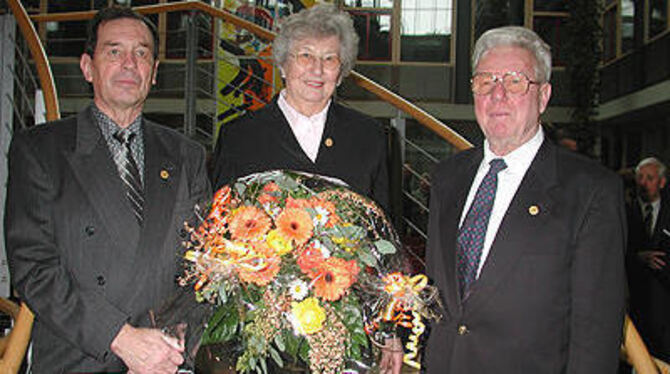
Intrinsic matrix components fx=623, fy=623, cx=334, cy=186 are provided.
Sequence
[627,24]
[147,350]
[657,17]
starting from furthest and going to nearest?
[627,24], [657,17], [147,350]

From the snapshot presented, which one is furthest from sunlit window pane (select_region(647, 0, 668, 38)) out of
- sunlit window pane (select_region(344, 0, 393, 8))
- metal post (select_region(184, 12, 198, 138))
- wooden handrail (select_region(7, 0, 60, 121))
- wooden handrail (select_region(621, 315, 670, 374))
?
wooden handrail (select_region(7, 0, 60, 121))

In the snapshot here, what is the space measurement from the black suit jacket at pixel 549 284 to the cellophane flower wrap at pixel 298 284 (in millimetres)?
433

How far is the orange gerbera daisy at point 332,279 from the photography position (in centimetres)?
115

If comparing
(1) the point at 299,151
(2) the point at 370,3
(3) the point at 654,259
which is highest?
(2) the point at 370,3

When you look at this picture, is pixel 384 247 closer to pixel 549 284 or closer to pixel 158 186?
pixel 549 284

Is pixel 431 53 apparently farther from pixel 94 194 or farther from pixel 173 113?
pixel 94 194

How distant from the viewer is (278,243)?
1.16 metres

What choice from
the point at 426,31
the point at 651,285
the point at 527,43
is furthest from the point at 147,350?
the point at 426,31

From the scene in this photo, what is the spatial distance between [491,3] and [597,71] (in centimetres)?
239

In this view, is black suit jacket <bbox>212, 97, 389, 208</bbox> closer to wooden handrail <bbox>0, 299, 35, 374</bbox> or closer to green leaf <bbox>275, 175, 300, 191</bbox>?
green leaf <bbox>275, 175, 300, 191</bbox>

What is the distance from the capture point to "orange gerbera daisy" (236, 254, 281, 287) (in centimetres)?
114

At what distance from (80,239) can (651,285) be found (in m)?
3.98

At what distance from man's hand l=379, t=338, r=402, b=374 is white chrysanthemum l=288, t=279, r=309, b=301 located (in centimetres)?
21

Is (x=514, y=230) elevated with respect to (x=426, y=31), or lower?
lower
